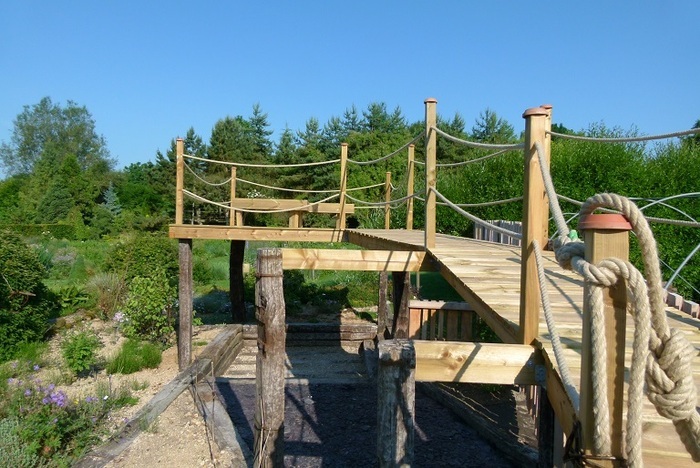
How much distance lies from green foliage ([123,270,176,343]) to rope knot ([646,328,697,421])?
8.21 m

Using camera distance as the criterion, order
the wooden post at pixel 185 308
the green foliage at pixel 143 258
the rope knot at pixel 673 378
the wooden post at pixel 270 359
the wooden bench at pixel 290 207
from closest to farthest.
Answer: the rope knot at pixel 673 378, the wooden post at pixel 270 359, the wooden post at pixel 185 308, the wooden bench at pixel 290 207, the green foliage at pixel 143 258

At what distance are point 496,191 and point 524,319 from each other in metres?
10.4

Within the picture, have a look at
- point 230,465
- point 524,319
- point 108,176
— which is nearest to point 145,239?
point 230,465

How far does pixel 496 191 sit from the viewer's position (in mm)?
12117

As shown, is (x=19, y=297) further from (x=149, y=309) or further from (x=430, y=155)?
(x=430, y=155)

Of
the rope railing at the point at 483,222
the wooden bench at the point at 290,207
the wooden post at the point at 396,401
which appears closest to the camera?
the wooden post at the point at 396,401

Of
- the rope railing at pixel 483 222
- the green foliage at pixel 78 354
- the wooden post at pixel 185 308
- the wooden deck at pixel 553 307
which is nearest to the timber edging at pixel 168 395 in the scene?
the wooden post at pixel 185 308

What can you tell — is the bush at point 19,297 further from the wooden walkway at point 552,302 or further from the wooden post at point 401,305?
the wooden walkway at point 552,302

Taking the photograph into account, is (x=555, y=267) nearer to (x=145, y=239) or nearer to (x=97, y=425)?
(x=97, y=425)

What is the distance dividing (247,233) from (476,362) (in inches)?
233

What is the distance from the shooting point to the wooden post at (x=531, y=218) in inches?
78.4

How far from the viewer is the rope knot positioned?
0.90 m

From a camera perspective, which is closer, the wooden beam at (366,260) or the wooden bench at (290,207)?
the wooden beam at (366,260)

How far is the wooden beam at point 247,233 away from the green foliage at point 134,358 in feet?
5.50
